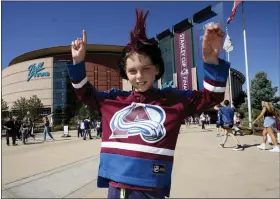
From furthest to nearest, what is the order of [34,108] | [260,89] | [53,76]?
[53,76]
[34,108]
[260,89]

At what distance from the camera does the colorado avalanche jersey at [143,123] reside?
63.3 inches

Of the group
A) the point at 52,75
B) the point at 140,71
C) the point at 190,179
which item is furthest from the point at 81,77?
the point at 52,75

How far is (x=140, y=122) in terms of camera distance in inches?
66.6

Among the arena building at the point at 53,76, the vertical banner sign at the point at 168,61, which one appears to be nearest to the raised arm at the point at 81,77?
the vertical banner sign at the point at 168,61

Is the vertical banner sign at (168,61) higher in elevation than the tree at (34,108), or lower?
higher

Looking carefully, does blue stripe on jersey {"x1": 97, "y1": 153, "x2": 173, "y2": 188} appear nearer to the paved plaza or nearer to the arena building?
the paved plaza

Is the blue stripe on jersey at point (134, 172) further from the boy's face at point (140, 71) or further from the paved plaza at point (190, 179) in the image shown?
the paved plaza at point (190, 179)

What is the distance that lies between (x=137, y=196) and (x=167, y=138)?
389 mm

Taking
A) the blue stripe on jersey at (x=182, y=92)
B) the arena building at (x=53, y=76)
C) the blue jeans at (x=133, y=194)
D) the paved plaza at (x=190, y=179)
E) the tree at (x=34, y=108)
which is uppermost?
the arena building at (x=53, y=76)

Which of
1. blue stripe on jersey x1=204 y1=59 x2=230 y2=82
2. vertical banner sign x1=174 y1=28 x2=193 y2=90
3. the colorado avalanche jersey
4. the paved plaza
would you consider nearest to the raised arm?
the colorado avalanche jersey

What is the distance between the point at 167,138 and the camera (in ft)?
5.46

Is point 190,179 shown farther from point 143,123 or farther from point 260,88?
point 260,88

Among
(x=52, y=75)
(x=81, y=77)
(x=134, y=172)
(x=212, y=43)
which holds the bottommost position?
(x=134, y=172)

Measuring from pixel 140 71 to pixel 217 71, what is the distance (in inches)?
20.0
